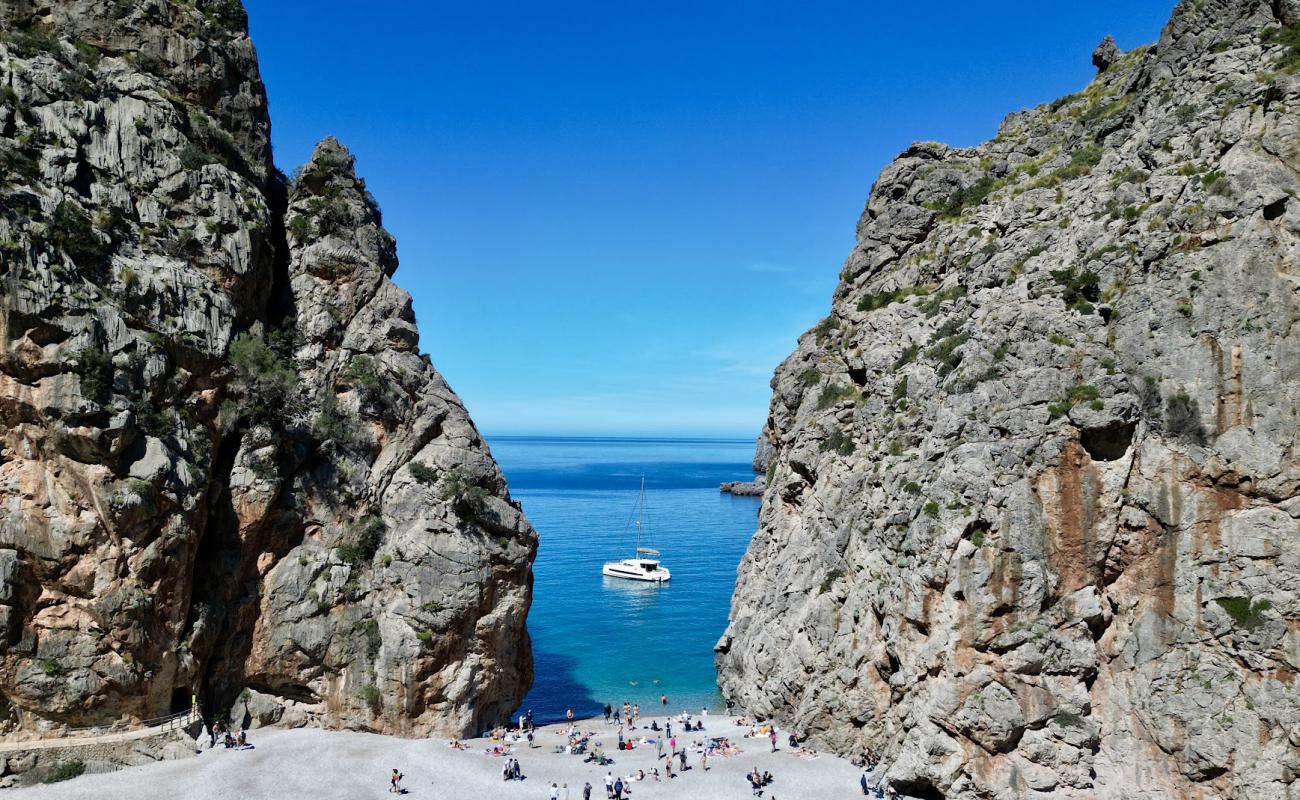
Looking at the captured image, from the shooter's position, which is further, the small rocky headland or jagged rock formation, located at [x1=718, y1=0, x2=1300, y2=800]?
the small rocky headland

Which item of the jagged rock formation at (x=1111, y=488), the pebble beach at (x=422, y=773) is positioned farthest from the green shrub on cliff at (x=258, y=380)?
the jagged rock formation at (x=1111, y=488)

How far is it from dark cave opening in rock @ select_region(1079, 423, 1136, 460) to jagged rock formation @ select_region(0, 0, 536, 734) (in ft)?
85.0

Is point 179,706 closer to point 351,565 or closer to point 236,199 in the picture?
point 351,565

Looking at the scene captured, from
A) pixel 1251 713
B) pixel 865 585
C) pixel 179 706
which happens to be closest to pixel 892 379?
pixel 865 585

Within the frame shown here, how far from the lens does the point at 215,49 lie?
37344 millimetres

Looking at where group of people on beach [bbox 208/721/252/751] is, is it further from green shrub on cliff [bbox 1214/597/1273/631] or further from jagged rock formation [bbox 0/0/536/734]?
green shrub on cliff [bbox 1214/597/1273/631]

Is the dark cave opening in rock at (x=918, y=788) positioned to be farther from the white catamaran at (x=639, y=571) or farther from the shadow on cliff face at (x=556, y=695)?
the white catamaran at (x=639, y=571)

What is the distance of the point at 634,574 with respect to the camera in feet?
258

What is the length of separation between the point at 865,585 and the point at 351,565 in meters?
24.8

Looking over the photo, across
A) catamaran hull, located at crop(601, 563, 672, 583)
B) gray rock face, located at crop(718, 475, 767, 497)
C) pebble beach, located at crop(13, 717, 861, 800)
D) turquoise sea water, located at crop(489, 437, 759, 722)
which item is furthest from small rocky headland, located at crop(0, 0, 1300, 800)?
gray rock face, located at crop(718, 475, 767, 497)

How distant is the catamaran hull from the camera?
7781 cm

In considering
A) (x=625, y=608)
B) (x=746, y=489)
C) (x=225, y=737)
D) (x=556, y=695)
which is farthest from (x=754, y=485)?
(x=225, y=737)

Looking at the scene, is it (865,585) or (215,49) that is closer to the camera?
(865,585)

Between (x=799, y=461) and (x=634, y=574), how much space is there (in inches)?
1619
